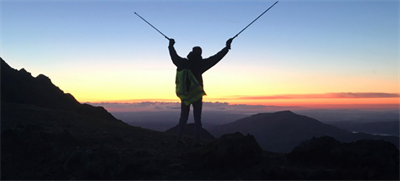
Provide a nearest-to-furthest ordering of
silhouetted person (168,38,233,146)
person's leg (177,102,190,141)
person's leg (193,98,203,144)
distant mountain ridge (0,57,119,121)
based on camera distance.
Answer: silhouetted person (168,38,233,146) → person's leg (193,98,203,144) → person's leg (177,102,190,141) → distant mountain ridge (0,57,119,121)

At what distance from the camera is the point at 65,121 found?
11.0m

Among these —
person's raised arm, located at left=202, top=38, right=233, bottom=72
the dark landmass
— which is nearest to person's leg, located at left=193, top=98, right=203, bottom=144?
the dark landmass

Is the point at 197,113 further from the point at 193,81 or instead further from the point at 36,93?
the point at 36,93

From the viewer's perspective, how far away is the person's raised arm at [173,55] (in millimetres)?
7413

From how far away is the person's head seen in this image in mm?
7105

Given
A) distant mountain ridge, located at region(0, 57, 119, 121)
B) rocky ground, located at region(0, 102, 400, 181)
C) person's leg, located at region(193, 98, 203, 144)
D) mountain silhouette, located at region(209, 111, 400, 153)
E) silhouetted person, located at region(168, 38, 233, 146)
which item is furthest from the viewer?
mountain silhouette, located at region(209, 111, 400, 153)

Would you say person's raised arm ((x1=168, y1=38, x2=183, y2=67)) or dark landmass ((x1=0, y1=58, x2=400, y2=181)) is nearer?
dark landmass ((x1=0, y1=58, x2=400, y2=181))

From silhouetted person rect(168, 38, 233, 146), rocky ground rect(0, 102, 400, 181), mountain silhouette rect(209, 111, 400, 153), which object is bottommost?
mountain silhouette rect(209, 111, 400, 153)

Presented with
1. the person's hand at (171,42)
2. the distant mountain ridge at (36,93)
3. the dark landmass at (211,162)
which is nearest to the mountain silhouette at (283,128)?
the distant mountain ridge at (36,93)

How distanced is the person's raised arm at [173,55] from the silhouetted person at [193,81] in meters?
0.04

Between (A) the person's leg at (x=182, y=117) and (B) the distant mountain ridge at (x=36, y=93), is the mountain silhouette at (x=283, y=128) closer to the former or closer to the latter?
(B) the distant mountain ridge at (x=36, y=93)

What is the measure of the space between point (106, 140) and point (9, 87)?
47.1 ft

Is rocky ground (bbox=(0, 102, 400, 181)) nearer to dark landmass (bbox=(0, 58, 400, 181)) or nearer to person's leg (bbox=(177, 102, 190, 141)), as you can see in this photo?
dark landmass (bbox=(0, 58, 400, 181))

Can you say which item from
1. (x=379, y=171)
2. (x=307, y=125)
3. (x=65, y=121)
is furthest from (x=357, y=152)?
(x=307, y=125)
